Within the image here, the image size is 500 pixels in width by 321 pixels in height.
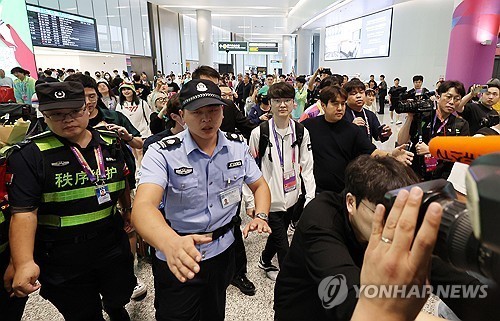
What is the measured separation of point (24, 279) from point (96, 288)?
457 millimetres

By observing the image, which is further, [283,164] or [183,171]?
[283,164]

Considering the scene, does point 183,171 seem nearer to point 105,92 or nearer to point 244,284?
point 244,284

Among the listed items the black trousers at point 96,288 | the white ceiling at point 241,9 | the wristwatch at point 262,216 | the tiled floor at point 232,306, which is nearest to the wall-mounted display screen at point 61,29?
the white ceiling at point 241,9

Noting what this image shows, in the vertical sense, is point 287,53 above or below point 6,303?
above

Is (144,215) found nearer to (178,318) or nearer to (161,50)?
(178,318)

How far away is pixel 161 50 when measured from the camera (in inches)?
637

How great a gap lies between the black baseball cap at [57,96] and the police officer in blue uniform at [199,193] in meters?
0.46

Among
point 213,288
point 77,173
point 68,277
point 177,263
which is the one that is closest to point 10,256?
point 68,277

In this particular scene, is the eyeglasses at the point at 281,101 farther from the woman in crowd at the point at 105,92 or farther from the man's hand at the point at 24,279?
the woman in crowd at the point at 105,92

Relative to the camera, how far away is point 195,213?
1495mm

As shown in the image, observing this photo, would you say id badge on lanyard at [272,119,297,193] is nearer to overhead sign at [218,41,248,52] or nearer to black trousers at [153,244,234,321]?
black trousers at [153,244,234,321]

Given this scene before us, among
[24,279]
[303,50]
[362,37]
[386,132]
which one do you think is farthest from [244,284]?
[303,50]

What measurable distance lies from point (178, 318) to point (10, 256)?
84 centimetres

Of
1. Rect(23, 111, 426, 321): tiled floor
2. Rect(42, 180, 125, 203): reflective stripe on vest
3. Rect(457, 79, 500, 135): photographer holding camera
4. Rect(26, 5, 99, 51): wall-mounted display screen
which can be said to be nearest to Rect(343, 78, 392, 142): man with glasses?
Rect(457, 79, 500, 135): photographer holding camera
